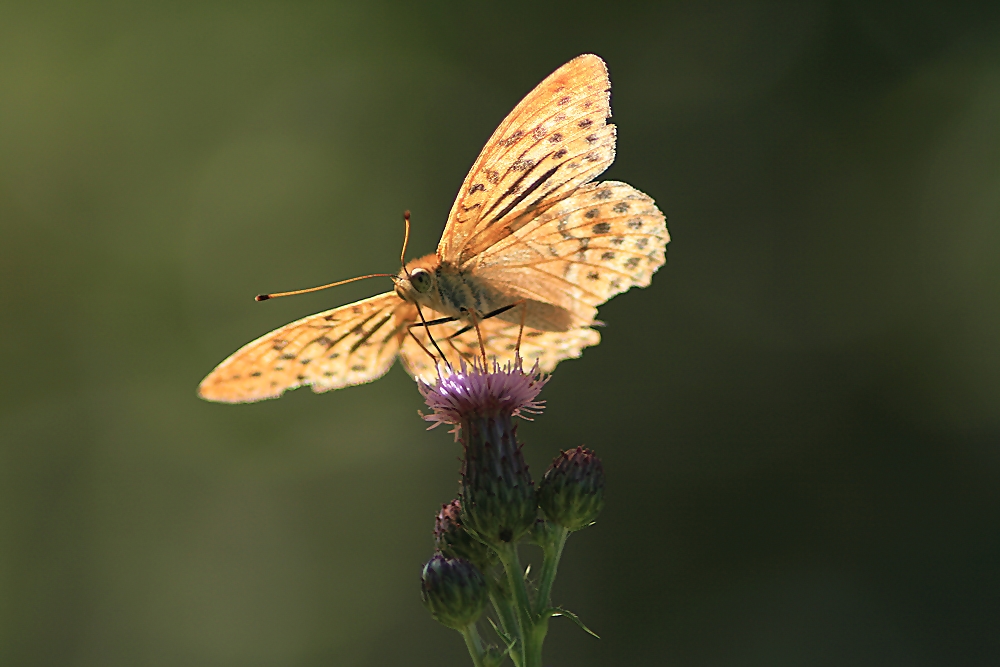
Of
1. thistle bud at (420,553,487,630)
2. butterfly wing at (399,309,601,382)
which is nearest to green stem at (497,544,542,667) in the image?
thistle bud at (420,553,487,630)

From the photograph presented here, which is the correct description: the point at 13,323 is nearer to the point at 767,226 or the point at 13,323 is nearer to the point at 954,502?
the point at 767,226

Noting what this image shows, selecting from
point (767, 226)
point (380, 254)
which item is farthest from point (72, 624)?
point (767, 226)

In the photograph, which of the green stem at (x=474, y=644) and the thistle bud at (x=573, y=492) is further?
the thistle bud at (x=573, y=492)

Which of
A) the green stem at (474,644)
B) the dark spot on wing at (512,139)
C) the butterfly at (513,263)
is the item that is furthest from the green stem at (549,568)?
the dark spot on wing at (512,139)

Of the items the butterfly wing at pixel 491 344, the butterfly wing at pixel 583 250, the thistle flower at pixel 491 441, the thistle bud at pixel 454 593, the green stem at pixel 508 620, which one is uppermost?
the butterfly wing at pixel 583 250

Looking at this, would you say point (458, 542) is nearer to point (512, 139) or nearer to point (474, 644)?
point (474, 644)

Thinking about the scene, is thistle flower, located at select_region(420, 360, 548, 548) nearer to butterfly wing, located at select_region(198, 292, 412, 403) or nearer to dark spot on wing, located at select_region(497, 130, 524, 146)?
butterfly wing, located at select_region(198, 292, 412, 403)

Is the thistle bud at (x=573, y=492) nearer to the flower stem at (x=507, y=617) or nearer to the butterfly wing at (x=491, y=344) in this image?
the flower stem at (x=507, y=617)
